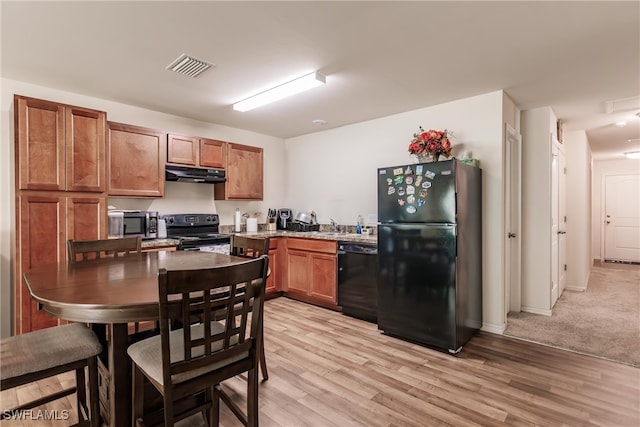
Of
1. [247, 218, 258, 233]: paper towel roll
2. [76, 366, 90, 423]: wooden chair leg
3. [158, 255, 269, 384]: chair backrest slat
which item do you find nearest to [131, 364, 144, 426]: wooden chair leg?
[158, 255, 269, 384]: chair backrest slat

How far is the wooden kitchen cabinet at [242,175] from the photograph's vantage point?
4270 millimetres

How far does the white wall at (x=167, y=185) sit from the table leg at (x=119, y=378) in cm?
218

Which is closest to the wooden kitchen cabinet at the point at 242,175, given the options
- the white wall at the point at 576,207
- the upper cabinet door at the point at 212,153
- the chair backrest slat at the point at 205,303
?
the upper cabinet door at the point at 212,153

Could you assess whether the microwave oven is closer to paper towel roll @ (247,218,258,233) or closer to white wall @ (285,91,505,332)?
paper towel roll @ (247,218,258,233)

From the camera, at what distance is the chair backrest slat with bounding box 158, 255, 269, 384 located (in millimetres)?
1201

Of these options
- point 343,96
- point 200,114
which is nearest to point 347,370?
point 343,96

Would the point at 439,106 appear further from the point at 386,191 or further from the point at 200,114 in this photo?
the point at 200,114

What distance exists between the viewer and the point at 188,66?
257cm

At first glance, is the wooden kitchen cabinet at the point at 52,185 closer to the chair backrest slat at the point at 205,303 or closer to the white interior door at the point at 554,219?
the chair backrest slat at the point at 205,303

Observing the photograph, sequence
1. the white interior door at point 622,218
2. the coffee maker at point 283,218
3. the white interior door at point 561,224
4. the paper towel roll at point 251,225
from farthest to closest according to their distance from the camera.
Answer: the white interior door at point 622,218 < the coffee maker at point 283,218 < the paper towel roll at point 251,225 < the white interior door at point 561,224

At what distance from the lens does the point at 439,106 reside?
353 cm

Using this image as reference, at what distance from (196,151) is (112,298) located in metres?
2.91

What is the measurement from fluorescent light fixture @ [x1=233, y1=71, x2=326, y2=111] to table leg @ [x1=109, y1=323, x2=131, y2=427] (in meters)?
2.25

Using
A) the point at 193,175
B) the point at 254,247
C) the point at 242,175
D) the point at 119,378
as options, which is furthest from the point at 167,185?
the point at 119,378
